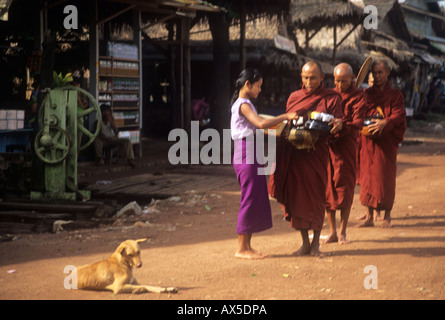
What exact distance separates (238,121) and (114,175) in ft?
20.7

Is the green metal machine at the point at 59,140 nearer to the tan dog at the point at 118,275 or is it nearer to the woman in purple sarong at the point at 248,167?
the woman in purple sarong at the point at 248,167

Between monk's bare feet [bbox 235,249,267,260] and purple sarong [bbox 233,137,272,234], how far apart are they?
0.62ft

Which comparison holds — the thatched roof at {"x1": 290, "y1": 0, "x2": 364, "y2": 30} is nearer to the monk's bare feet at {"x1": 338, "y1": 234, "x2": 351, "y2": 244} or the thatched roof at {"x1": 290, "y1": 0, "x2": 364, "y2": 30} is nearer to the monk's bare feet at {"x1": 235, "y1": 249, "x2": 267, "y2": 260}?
the monk's bare feet at {"x1": 338, "y1": 234, "x2": 351, "y2": 244}

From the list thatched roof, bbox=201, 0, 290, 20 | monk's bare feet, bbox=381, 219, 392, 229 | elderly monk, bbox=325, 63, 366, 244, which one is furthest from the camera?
thatched roof, bbox=201, 0, 290, 20

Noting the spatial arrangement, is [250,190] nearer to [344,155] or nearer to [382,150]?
[344,155]

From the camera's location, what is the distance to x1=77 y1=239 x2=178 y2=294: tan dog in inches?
188

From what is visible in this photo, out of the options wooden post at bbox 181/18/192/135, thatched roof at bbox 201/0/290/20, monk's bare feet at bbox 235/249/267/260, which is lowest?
monk's bare feet at bbox 235/249/267/260

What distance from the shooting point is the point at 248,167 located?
590 cm

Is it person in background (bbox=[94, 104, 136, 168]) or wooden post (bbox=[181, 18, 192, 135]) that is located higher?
wooden post (bbox=[181, 18, 192, 135])

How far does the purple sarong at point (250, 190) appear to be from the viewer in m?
5.89

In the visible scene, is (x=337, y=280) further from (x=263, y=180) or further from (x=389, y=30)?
(x=389, y=30)

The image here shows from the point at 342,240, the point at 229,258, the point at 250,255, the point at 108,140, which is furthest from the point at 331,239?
the point at 108,140

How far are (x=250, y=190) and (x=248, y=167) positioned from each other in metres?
0.21

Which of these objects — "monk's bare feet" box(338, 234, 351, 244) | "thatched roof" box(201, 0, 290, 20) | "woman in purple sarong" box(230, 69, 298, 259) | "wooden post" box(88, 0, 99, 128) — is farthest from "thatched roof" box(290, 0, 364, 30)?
"woman in purple sarong" box(230, 69, 298, 259)
